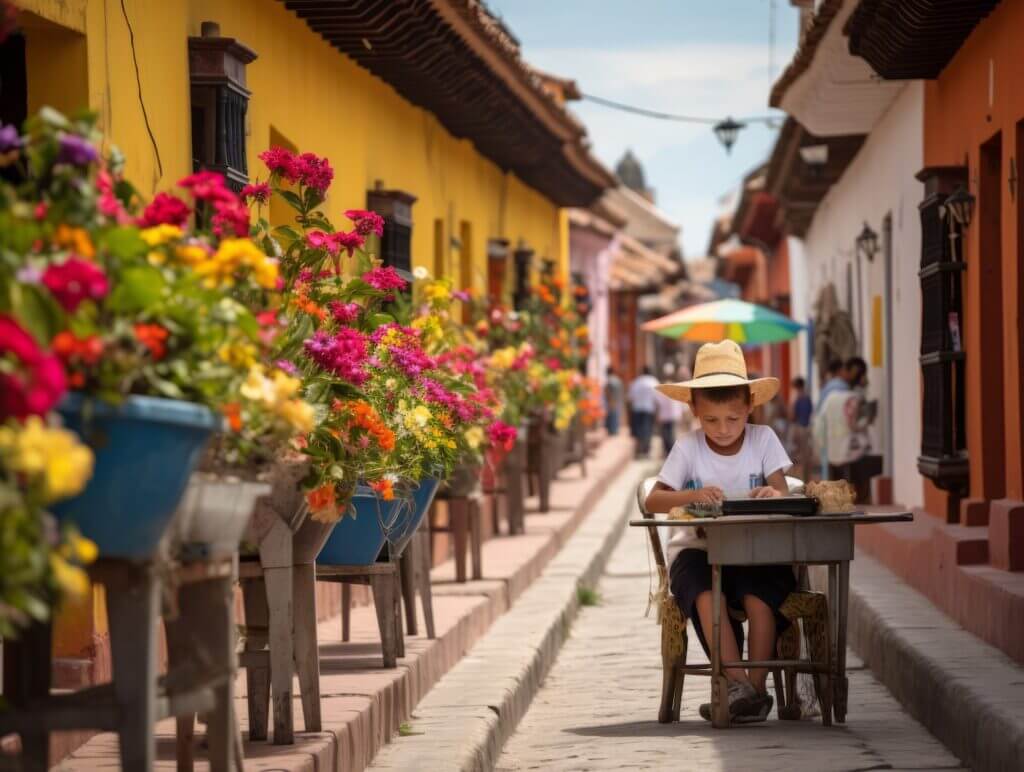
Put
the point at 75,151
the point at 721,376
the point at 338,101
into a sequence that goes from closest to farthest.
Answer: the point at 75,151
the point at 721,376
the point at 338,101

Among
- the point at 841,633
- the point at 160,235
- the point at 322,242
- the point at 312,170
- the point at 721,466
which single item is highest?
the point at 312,170

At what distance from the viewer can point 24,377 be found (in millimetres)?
3305

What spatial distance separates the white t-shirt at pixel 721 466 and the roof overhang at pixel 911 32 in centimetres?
358

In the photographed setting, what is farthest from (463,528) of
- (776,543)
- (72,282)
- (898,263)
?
(72,282)

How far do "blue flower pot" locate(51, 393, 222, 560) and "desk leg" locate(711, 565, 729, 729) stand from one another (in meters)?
4.01

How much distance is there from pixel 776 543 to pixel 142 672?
3938 mm

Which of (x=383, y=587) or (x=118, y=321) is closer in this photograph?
(x=118, y=321)

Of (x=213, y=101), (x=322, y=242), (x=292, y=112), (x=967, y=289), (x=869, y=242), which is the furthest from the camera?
(x=869, y=242)

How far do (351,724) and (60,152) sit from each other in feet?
10.9

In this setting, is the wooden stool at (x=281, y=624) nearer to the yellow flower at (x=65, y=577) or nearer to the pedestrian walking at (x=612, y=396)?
the yellow flower at (x=65, y=577)

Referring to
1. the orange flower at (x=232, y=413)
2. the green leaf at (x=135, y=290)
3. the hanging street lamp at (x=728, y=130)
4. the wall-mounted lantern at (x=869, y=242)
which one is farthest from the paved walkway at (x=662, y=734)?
the hanging street lamp at (x=728, y=130)

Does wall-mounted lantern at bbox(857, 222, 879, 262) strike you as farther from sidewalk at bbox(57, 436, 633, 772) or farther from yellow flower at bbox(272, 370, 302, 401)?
yellow flower at bbox(272, 370, 302, 401)

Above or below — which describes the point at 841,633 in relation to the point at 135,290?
below

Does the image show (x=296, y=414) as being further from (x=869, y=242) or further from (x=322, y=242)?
(x=869, y=242)
